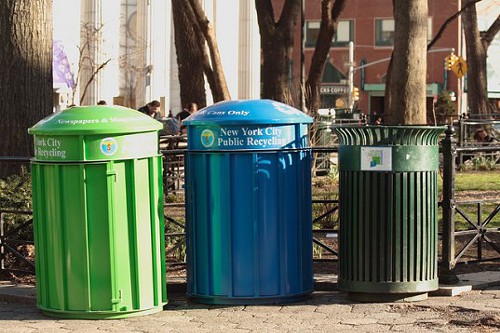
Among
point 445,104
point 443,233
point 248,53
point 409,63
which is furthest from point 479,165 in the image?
point 445,104

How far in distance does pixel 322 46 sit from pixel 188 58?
323cm

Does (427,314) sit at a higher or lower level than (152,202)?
lower

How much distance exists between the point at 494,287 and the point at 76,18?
3274cm

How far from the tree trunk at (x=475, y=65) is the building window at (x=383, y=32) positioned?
4925cm

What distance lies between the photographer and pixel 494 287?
8570 millimetres

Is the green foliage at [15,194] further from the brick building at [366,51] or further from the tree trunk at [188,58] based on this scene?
the brick building at [366,51]

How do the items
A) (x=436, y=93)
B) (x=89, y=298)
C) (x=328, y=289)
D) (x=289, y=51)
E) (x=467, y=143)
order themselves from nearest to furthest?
(x=89, y=298) → (x=328, y=289) → (x=289, y=51) → (x=467, y=143) → (x=436, y=93)

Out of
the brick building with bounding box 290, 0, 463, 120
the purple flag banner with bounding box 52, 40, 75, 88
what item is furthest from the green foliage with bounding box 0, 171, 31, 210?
the brick building with bounding box 290, 0, 463, 120

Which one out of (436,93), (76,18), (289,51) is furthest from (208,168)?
(436,93)

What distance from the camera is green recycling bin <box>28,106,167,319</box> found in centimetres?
729

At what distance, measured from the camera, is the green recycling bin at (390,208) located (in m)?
7.72

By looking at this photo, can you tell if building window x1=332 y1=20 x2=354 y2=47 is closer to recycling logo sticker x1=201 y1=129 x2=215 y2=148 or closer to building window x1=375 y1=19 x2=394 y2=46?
building window x1=375 y1=19 x2=394 y2=46

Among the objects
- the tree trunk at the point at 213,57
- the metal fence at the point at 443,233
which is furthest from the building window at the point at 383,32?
the metal fence at the point at 443,233

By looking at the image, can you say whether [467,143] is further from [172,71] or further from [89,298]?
[172,71]
